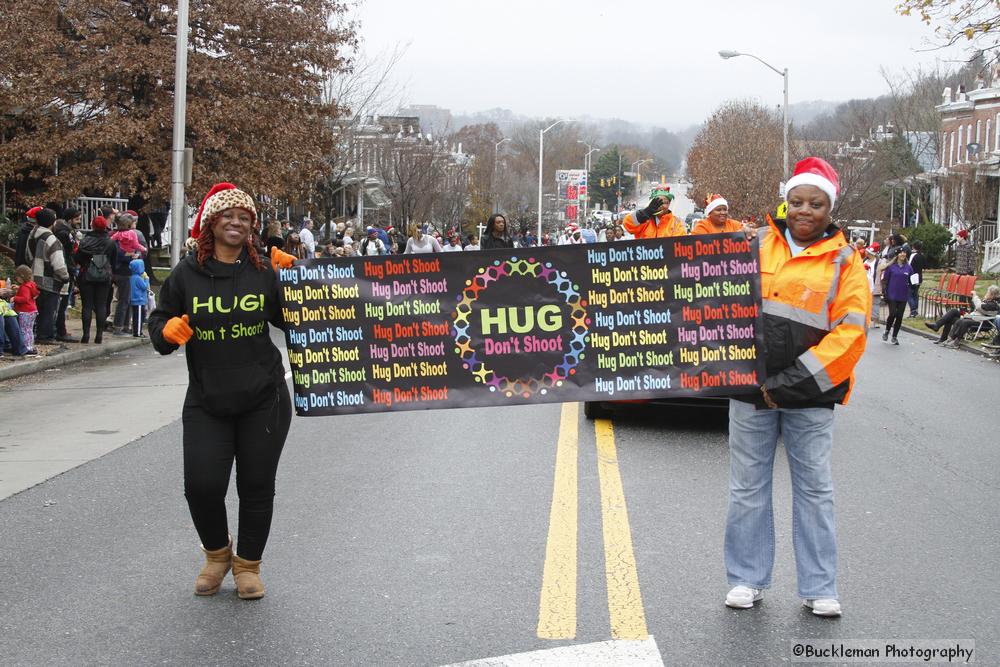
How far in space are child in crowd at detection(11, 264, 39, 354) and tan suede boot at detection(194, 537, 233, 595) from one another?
36.6ft

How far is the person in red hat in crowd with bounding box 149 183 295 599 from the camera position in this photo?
5145 mm

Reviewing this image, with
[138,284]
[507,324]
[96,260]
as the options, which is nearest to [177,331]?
[507,324]

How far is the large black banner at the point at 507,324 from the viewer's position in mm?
5379

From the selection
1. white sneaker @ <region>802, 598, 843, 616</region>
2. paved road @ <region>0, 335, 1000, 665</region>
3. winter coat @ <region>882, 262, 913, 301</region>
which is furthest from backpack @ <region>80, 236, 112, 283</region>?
white sneaker @ <region>802, 598, 843, 616</region>

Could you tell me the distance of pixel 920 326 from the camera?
25.3 meters

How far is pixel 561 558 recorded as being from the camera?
5898mm

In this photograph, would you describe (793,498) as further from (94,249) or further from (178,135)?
(178,135)

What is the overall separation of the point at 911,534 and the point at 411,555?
2.93 metres

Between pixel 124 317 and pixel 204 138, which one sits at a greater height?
pixel 204 138

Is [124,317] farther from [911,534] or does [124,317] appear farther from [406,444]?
[911,534]

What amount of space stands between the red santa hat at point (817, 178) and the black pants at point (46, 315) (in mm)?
14228

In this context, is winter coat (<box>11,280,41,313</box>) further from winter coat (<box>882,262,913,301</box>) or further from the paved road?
winter coat (<box>882,262,913,301</box>)

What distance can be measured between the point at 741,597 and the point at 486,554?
1.50m

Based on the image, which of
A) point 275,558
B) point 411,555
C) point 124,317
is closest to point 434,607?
point 411,555
